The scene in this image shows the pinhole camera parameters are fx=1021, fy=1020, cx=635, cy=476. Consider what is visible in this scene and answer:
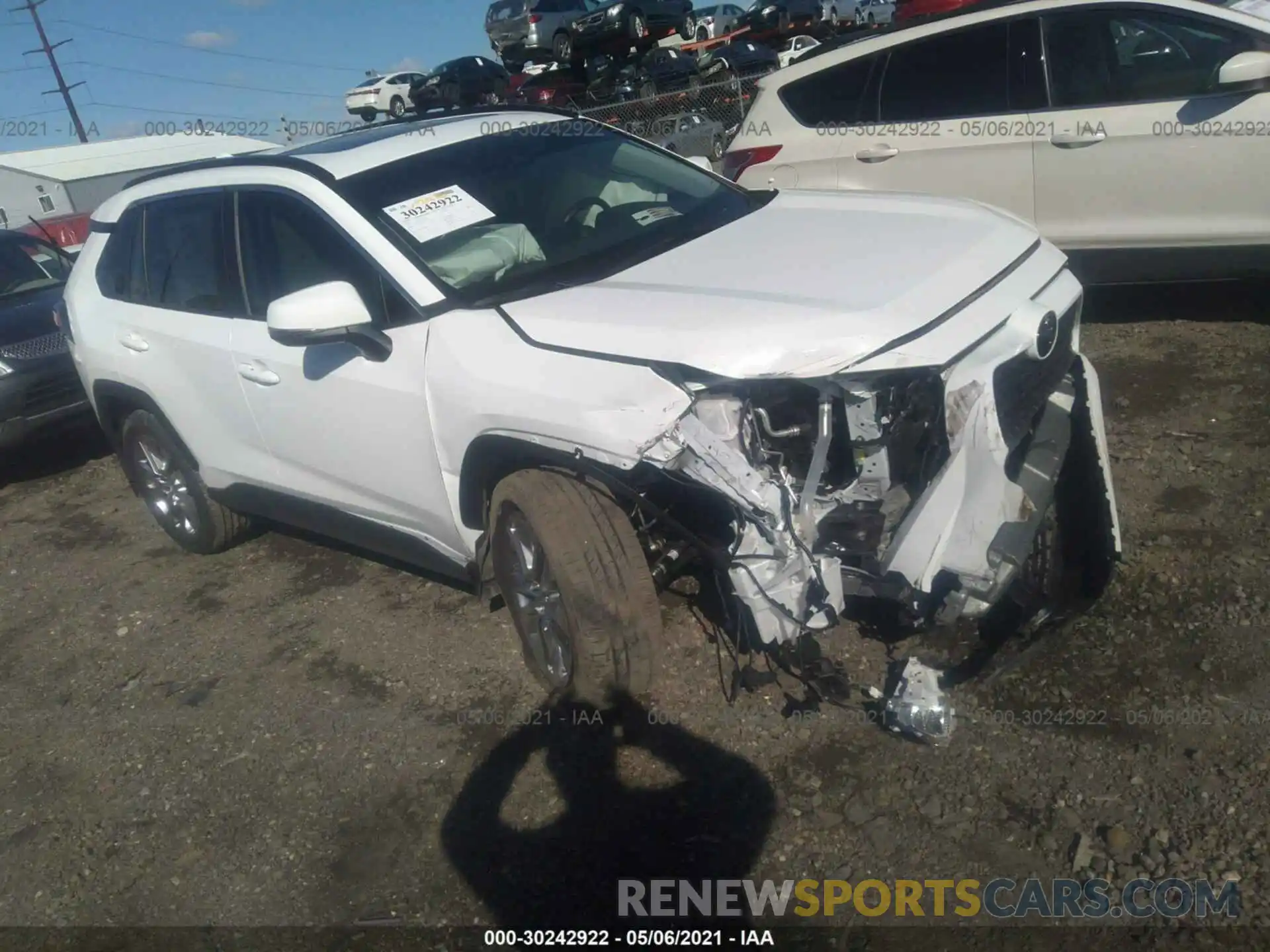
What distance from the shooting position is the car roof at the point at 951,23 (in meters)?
4.89

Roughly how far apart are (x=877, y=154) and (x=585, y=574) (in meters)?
3.85

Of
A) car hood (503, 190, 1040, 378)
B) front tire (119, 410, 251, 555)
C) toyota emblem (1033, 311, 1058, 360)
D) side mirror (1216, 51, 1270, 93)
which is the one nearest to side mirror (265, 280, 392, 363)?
car hood (503, 190, 1040, 378)

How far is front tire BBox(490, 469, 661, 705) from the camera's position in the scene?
3066 mm

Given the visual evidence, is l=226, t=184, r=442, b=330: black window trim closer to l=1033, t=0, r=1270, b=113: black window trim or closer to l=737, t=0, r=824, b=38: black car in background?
l=1033, t=0, r=1270, b=113: black window trim

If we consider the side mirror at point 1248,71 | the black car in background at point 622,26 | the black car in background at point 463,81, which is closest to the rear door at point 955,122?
the side mirror at point 1248,71

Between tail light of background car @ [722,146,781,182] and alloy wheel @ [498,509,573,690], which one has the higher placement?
tail light of background car @ [722,146,781,182]

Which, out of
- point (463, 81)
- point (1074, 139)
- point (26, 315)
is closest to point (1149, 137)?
point (1074, 139)

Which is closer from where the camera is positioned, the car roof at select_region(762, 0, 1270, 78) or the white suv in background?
the car roof at select_region(762, 0, 1270, 78)

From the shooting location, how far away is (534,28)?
2291 centimetres

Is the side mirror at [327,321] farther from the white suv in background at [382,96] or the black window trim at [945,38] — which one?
the white suv in background at [382,96]

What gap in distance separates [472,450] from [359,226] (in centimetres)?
92

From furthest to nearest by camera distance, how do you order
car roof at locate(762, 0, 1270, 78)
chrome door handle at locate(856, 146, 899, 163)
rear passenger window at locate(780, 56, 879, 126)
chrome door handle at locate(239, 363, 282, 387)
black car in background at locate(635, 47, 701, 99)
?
black car in background at locate(635, 47, 701, 99) < rear passenger window at locate(780, 56, 879, 126) < chrome door handle at locate(856, 146, 899, 163) < car roof at locate(762, 0, 1270, 78) < chrome door handle at locate(239, 363, 282, 387)

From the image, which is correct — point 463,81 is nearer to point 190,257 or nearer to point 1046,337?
point 190,257

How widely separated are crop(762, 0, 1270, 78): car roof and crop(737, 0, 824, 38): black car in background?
20.4 m
